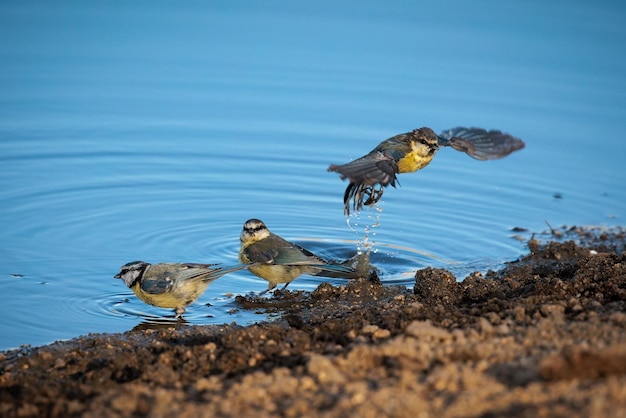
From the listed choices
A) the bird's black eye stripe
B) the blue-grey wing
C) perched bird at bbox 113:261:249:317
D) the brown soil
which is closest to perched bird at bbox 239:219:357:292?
the bird's black eye stripe

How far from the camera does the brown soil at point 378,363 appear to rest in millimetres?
4832

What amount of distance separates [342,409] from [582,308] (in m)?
2.77

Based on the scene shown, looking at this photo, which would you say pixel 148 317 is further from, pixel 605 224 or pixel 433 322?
pixel 605 224

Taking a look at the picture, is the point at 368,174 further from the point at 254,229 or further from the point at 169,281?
the point at 254,229

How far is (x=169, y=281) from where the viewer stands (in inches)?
357

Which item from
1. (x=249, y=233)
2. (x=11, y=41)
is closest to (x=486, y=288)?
(x=249, y=233)

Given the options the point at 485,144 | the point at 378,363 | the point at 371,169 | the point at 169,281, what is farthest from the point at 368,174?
the point at 378,363

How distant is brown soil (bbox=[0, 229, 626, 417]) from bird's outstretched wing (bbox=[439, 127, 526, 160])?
5.40ft

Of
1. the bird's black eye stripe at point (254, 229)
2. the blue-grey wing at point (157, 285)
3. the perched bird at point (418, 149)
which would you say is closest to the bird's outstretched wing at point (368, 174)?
the perched bird at point (418, 149)

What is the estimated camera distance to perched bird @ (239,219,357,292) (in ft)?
32.3

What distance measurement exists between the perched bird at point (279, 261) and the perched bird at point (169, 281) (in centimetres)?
44

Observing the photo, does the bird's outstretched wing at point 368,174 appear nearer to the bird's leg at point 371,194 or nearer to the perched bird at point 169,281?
the bird's leg at point 371,194

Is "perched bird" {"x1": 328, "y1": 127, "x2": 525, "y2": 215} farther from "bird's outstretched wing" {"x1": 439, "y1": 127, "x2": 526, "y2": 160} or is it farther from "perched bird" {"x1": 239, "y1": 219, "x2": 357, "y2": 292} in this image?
"perched bird" {"x1": 239, "y1": 219, "x2": 357, "y2": 292}

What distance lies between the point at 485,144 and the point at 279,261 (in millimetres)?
2447
